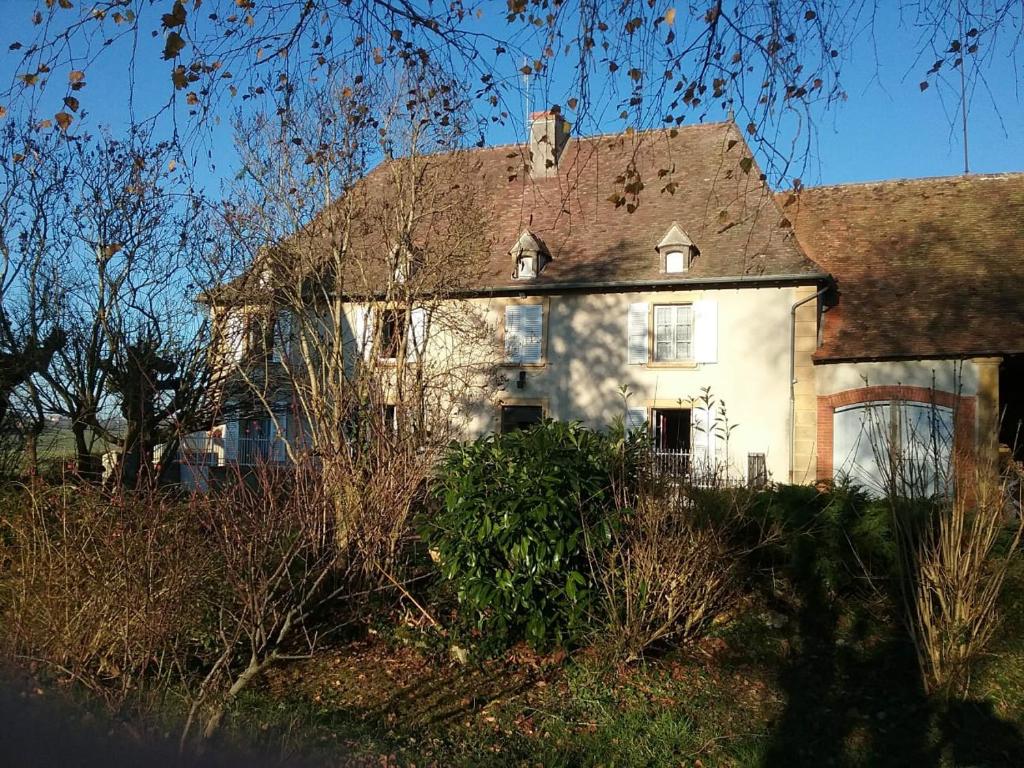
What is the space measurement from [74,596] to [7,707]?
8.77ft

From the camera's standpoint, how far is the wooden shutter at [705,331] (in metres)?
17.5

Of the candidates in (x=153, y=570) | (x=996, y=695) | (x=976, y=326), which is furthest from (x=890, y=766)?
(x=976, y=326)

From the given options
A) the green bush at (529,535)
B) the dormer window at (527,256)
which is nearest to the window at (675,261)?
the dormer window at (527,256)

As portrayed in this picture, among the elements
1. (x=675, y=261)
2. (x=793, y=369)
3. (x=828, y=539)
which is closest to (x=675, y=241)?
(x=675, y=261)

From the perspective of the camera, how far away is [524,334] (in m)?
19.0

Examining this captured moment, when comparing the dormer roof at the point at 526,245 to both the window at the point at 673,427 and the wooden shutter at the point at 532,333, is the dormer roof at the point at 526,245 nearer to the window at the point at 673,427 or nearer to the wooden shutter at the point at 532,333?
the wooden shutter at the point at 532,333

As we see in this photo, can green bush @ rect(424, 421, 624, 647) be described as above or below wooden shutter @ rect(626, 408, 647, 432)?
below

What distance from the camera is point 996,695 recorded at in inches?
221

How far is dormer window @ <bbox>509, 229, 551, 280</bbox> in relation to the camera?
61.7ft

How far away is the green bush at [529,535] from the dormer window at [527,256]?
1244 cm

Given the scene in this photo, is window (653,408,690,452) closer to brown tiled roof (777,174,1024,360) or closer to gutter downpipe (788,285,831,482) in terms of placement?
gutter downpipe (788,285,831,482)

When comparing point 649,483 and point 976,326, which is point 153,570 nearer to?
point 649,483

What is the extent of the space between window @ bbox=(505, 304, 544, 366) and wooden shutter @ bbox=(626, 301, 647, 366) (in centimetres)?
198

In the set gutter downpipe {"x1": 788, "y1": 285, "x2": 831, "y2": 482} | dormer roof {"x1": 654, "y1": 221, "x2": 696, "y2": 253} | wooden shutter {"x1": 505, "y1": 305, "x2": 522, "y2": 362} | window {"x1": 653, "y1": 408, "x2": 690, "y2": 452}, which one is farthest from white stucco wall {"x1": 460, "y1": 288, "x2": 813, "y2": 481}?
dormer roof {"x1": 654, "y1": 221, "x2": 696, "y2": 253}
